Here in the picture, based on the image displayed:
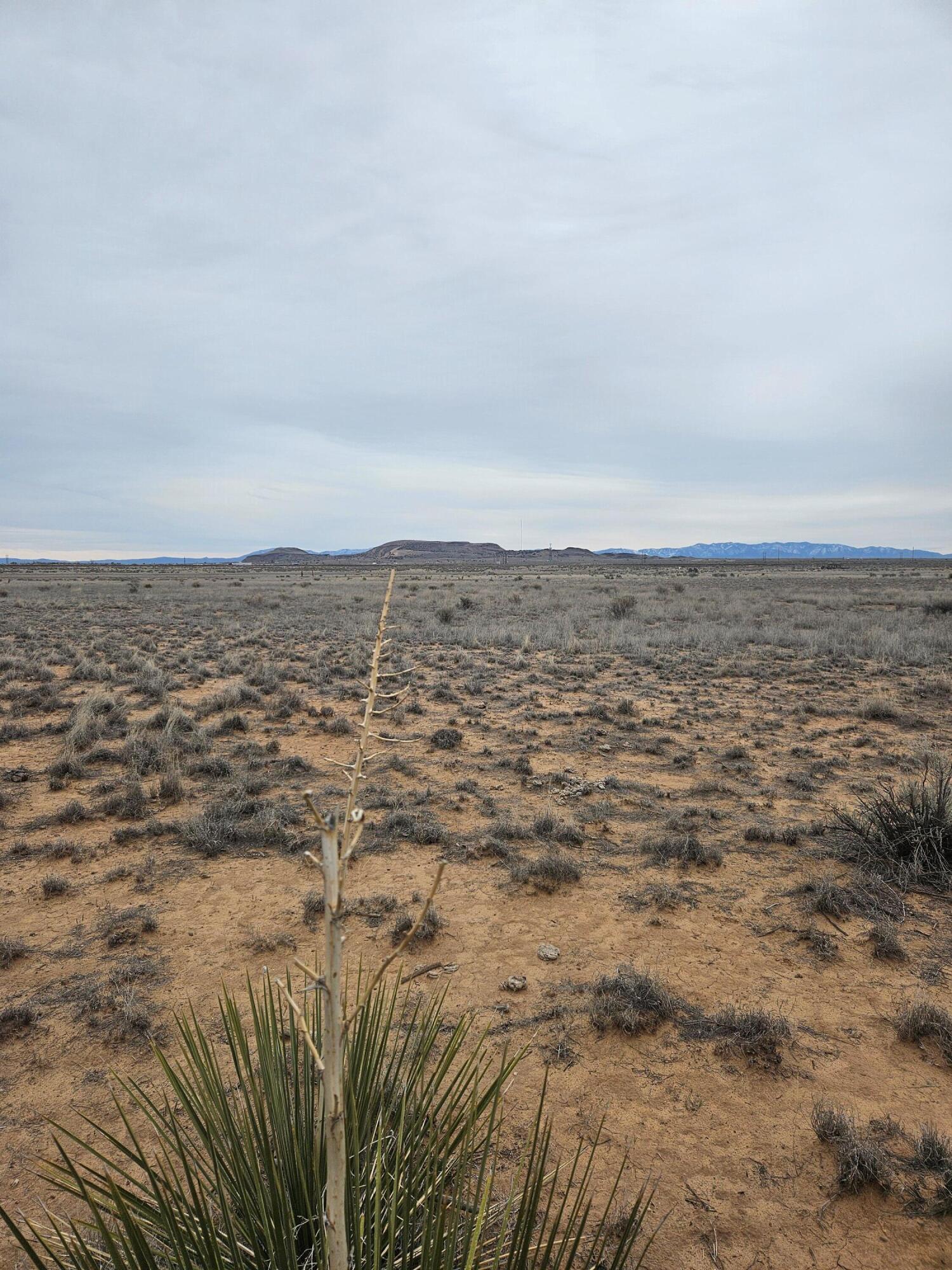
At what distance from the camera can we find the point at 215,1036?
3.82 m

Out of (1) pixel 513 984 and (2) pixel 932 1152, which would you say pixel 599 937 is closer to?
(1) pixel 513 984

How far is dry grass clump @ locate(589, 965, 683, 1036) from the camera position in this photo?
3.93 meters

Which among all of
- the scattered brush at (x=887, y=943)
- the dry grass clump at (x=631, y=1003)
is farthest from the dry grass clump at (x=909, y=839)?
the dry grass clump at (x=631, y=1003)

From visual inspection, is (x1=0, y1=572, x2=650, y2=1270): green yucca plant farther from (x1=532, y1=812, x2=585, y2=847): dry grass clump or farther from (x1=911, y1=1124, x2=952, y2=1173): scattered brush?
(x1=532, y1=812, x2=585, y2=847): dry grass clump

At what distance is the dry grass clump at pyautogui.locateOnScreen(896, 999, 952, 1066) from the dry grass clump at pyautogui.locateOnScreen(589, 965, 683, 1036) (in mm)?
1216

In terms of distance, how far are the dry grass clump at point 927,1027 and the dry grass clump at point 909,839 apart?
1.87m

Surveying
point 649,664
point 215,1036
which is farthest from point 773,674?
point 215,1036

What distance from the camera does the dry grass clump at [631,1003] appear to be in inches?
155

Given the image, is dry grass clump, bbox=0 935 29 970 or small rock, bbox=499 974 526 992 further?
dry grass clump, bbox=0 935 29 970

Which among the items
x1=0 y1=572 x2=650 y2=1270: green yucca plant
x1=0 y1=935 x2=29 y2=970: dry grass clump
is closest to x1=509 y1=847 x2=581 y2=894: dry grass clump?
x1=0 y1=572 x2=650 y2=1270: green yucca plant

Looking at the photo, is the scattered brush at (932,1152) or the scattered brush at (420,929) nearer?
the scattered brush at (932,1152)

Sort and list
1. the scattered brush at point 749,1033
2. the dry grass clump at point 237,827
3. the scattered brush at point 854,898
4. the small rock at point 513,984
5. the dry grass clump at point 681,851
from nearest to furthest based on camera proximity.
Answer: the scattered brush at point 749,1033 < the small rock at point 513,984 < the scattered brush at point 854,898 < the dry grass clump at point 681,851 < the dry grass clump at point 237,827

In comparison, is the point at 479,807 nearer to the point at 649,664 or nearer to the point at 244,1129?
the point at 244,1129

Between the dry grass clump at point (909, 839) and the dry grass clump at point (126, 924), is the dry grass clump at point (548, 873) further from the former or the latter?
the dry grass clump at point (126, 924)
